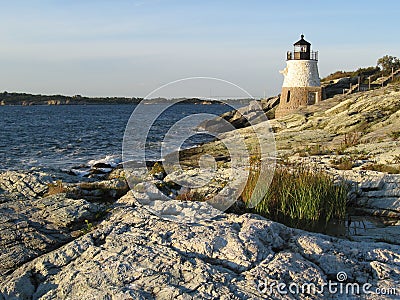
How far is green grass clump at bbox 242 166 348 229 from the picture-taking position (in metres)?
8.77

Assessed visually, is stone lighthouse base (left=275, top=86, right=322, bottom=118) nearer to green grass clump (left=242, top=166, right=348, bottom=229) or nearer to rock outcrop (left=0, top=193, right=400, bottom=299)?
green grass clump (left=242, top=166, right=348, bottom=229)

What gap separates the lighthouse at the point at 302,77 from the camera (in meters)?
43.7

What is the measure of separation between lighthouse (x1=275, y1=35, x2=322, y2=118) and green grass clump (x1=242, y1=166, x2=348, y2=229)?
35.1m

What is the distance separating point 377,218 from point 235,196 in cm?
362

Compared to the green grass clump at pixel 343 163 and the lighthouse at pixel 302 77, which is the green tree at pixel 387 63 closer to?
the lighthouse at pixel 302 77

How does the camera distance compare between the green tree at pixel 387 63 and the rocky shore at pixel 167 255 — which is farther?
the green tree at pixel 387 63

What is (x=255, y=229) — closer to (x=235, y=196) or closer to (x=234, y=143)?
(x=235, y=196)

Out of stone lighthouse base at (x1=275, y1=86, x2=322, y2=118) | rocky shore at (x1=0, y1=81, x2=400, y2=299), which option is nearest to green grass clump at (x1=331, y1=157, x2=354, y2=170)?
rocky shore at (x1=0, y1=81, x2=400, y2=299)

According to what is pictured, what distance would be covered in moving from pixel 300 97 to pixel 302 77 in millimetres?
2044

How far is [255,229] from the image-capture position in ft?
21.9

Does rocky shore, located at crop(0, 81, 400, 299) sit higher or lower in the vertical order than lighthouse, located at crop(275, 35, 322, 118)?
lower

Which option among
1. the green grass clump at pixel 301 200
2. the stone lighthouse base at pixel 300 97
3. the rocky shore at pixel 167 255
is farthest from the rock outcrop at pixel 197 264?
the stone lighthouse base at pixel 300 97

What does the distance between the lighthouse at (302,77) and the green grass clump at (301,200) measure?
35105mm

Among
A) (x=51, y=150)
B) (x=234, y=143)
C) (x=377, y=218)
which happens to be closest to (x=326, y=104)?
(x=234, y=143)
